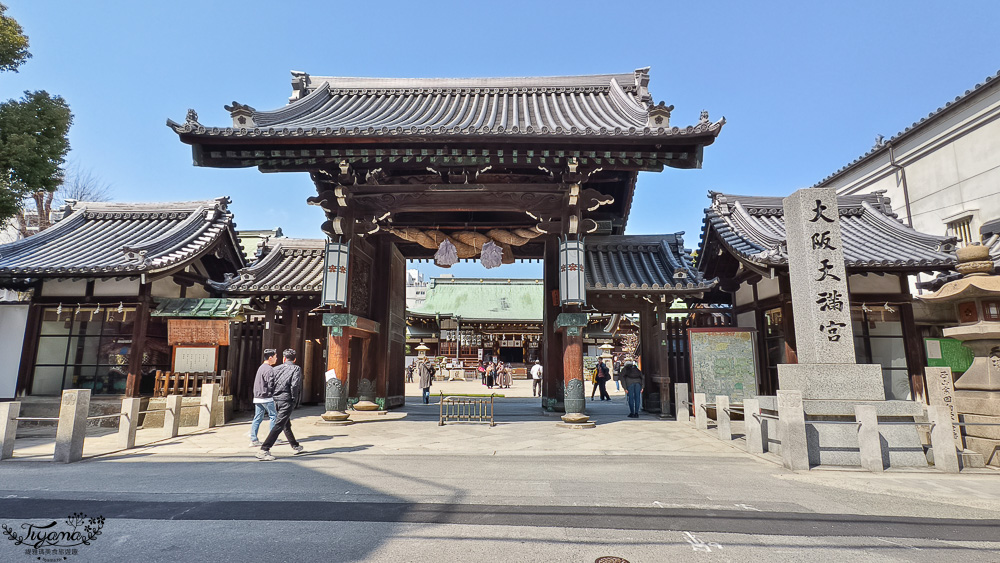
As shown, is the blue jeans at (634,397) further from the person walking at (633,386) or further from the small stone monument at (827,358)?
the small stone monument at (827,358)

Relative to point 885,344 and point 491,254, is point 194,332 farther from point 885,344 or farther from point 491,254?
point 885,344

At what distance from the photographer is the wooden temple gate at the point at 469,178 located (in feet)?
32.7

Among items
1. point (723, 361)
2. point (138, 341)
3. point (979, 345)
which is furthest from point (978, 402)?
point (138, 341)

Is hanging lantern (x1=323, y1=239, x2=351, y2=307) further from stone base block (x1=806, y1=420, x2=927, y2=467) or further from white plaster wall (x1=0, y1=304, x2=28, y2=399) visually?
stone base block (x1=806, y1=420, x2=927, y2=467)

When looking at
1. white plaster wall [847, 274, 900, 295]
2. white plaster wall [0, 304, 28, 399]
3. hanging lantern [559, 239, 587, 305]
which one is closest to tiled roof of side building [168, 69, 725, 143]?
hanging lantern [559, 239, 587, 305]

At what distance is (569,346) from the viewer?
1061cm

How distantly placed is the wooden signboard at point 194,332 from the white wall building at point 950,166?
74.1ft

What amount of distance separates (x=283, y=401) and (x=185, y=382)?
19.6 feet

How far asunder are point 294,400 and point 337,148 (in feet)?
18.7

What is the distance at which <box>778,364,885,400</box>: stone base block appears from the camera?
22.6ft

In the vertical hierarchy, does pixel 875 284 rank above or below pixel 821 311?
above

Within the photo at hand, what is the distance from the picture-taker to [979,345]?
7637 mm

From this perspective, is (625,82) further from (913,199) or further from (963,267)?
(913,199)

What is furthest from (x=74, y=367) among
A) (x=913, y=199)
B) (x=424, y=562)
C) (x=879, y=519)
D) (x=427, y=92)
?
(x=913, y=199)
